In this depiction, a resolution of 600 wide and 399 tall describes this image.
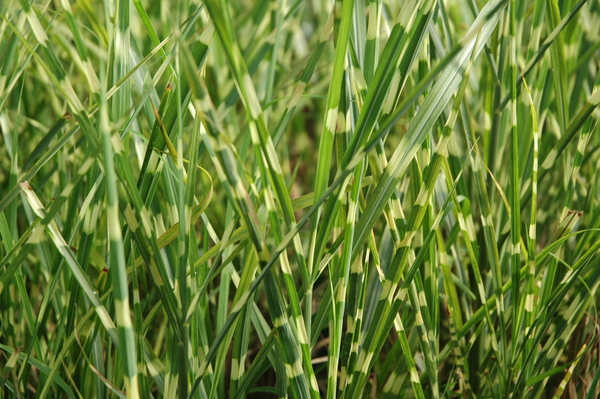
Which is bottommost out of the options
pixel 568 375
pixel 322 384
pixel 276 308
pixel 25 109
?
pixel 322 384

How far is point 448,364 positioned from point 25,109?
768 mm

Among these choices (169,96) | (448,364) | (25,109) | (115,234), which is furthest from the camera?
(25,109)

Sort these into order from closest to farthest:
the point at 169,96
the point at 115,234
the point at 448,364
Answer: the point at 115,234, the point at 169,96, the point at 448,364

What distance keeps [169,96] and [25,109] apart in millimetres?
550

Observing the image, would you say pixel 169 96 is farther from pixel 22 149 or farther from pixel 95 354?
pixel 22 149

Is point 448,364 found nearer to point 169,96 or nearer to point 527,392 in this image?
point 527,392

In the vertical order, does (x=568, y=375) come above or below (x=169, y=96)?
below

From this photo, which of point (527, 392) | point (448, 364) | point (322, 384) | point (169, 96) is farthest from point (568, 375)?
point (169, 96)

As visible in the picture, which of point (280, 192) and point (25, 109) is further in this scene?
point (25, 109)

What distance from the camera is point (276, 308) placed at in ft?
1.24

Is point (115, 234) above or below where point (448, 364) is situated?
above

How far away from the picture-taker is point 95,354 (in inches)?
19.7

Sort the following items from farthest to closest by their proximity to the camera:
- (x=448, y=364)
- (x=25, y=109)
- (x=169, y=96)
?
(x=25, y=109)
(x=448, y=364)
(x=169, y=96)

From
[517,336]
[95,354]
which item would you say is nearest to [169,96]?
[95,354]
